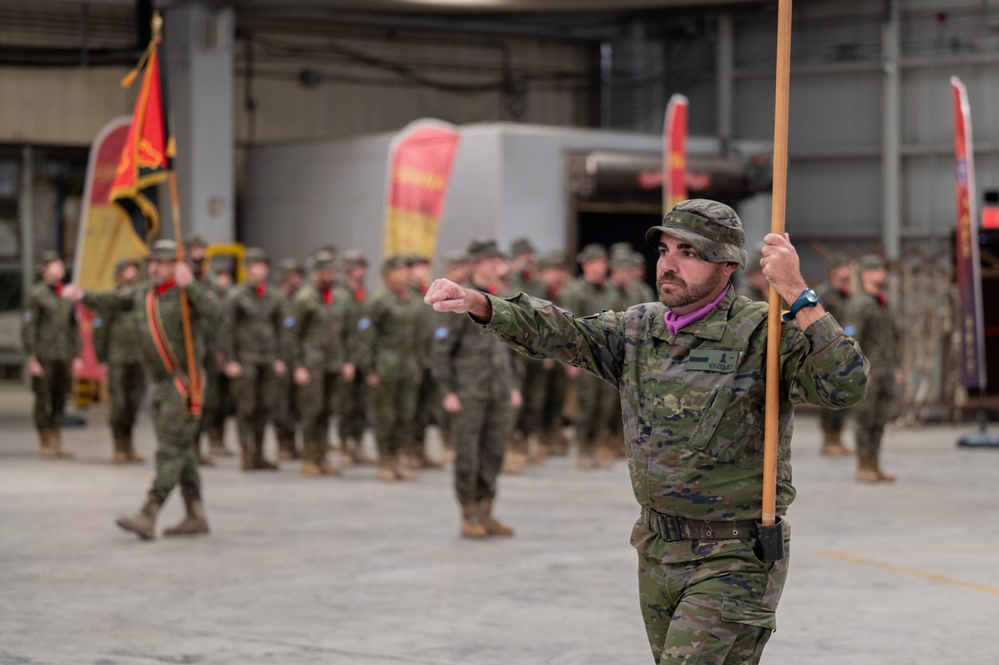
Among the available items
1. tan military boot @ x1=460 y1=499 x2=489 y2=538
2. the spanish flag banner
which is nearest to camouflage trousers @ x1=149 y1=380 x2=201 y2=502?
the spanish flag banner

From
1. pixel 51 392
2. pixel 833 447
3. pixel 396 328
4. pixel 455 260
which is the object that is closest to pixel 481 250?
pixel 455 260

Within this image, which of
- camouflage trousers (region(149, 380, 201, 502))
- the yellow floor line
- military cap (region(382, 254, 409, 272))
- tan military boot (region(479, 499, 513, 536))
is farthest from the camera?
military cap (region(382, 254, 409, 272))

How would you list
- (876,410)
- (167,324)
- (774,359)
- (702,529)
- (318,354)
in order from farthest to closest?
1. (318,354)
2. (876,410)
3. (167,324)
4. (702,529)
5. (774,359)

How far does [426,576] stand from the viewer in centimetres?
916

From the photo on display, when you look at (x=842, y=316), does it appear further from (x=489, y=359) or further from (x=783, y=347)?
(x=783, y=347)

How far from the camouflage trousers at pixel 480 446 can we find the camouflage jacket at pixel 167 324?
1.81 m

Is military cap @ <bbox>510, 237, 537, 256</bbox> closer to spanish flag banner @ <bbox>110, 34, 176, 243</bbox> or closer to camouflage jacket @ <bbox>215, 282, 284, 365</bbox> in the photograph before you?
camouflage jacket @ <bbox>215, 282, 284, 365</bbox>

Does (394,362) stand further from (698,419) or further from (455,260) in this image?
(698,419)

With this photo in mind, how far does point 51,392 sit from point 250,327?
248cm

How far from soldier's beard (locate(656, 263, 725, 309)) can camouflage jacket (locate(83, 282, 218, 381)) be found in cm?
627

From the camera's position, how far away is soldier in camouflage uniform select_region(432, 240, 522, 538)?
10.6m

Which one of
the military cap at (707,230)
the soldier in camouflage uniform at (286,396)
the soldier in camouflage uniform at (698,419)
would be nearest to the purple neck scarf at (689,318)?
the soldier in camouflage uniform at (698,419)

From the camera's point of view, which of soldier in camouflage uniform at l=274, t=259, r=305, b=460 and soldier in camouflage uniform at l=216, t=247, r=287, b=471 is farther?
soldier in camouflage uniform at l=274, t=259, r=305, b=460

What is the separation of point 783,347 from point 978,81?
20.0m
